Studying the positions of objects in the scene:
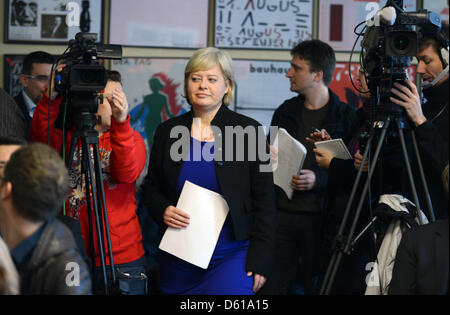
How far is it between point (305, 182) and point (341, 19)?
1.43 metres

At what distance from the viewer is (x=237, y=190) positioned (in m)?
2.46

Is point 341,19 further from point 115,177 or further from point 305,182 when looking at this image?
point 115,177

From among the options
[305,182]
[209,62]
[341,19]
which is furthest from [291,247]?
[341,19]

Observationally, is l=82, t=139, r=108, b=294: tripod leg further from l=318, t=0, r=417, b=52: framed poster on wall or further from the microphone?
l=318, t=0, r=417, b=52: framed poster on wall

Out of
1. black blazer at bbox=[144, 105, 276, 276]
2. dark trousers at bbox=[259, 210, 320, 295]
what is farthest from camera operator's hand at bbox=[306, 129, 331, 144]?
black blazer at bbox=[144, 105, 276, 276]

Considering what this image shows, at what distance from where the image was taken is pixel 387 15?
7.21 ft

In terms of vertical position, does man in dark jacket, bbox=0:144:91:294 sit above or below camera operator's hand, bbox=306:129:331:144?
below

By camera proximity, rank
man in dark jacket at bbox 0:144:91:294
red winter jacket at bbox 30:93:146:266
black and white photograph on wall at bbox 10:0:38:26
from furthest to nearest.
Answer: black and white photograph on wall at bbox 10:0:38:26 < red winter jacket at bbox 30:93:146:266 < man in dark jacket at bbox 0:144:91:294

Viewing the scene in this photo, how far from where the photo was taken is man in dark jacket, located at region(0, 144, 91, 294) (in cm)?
148

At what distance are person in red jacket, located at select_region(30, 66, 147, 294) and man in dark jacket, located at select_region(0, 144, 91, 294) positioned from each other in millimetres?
845
